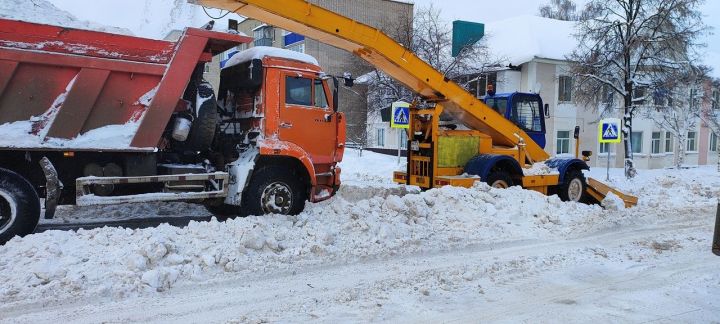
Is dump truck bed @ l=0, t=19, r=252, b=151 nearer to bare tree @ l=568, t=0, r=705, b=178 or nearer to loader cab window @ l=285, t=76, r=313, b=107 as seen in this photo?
loader cab window @ l=285, t=76, r=313, b=107

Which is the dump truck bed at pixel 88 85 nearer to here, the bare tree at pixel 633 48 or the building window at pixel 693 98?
the bare tree at pixel 633 48

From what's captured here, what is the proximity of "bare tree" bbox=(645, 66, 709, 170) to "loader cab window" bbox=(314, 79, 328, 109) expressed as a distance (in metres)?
17.0

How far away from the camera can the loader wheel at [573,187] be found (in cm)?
1216

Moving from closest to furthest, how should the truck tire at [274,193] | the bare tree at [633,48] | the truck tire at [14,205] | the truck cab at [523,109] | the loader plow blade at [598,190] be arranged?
1. the truck tire at [14,205]
2. the truck tire at [274,193]
3. the loader plow blade at [598,190]
4. the truck cab at [523,109]
5. the bare tree at [633,48]

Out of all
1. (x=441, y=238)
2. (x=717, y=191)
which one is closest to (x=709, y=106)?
(x=717, y=191)

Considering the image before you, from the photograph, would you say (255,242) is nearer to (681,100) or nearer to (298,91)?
(298,91)

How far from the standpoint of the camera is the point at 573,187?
12398mm

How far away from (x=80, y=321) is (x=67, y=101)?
138 inches

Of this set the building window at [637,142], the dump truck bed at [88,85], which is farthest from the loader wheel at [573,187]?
the building window at [637,142]

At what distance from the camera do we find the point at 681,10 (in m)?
19.9

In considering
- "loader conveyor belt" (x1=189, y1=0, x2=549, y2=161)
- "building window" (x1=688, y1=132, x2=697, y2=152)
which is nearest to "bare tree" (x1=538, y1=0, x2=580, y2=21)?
"building window" (x1=688, y1=132, x2=697, y2=152)

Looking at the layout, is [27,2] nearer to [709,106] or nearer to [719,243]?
[719,243]

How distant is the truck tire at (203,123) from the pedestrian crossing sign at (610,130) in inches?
451

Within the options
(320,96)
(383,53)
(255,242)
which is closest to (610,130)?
(383,53)
